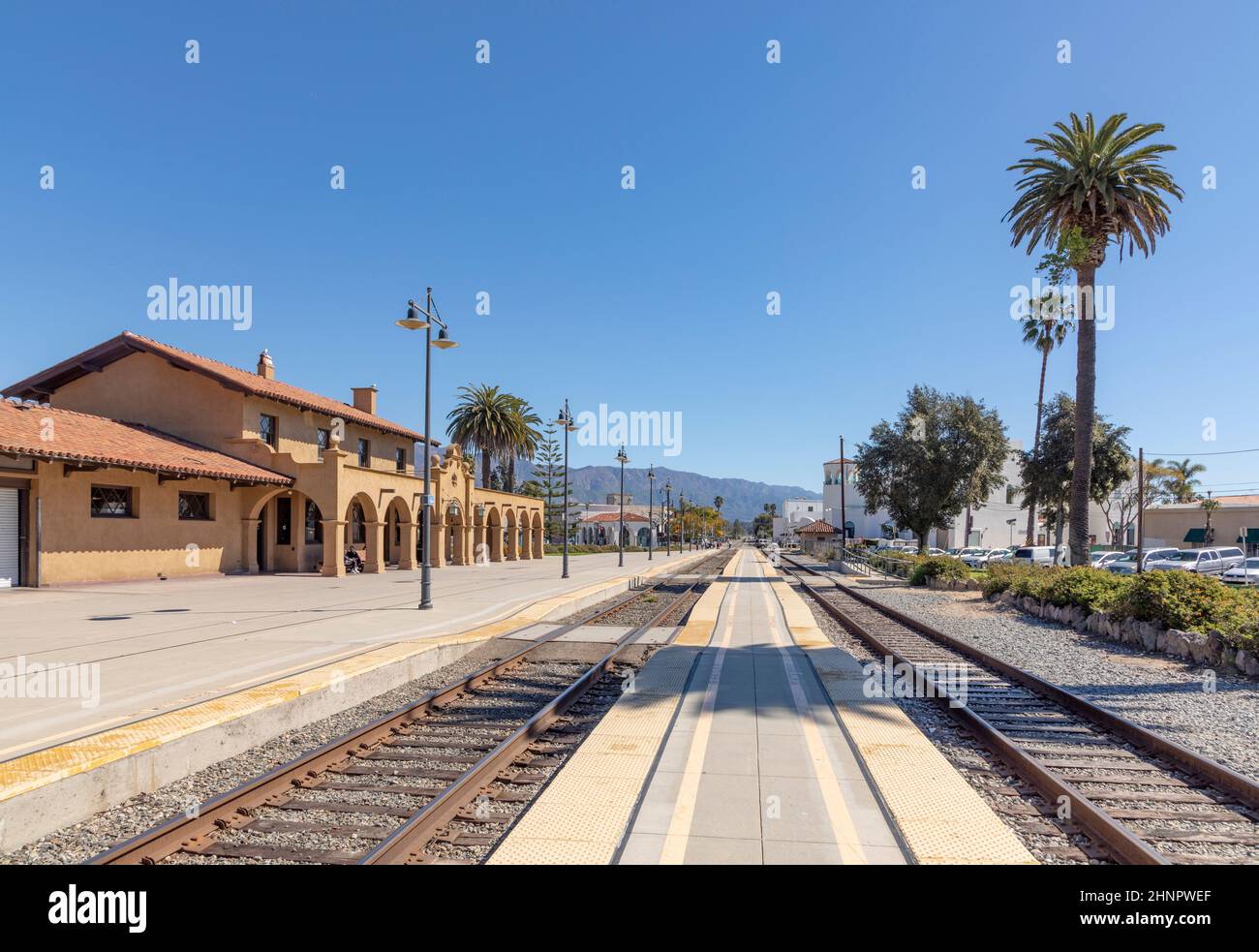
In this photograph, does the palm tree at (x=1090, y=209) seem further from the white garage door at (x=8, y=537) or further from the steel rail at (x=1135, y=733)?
the white garage door at (x=8, y=537)

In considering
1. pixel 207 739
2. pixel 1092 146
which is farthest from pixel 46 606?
pixel 1092 146

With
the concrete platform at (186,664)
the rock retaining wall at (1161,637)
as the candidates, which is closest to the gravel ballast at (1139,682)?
the rock retaining wall at (1161,637)

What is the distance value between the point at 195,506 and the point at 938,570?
28106 mm

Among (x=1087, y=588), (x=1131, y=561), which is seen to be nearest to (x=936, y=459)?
(x=1131, y=561)

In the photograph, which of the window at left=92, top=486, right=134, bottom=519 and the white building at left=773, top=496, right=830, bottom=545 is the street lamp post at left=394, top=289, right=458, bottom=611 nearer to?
the window at left=92, top=486, right=134, bottom=519

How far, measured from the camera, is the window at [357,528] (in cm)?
3313

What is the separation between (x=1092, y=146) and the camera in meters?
23.0

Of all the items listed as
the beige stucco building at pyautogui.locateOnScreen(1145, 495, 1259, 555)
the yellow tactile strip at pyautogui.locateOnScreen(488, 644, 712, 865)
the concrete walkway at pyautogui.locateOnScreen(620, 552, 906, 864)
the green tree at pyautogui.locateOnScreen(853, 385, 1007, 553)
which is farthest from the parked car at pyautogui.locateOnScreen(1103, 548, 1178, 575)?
→ the yellow tactile strip at pyautogui.locateOnScreen(488, 644, 712, 865)

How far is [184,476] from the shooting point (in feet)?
74.5

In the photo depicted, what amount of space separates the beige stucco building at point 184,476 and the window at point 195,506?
47mm

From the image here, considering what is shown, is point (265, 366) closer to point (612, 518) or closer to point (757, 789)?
point (757, 789)

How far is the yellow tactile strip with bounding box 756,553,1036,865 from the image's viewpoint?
430 centimetres
